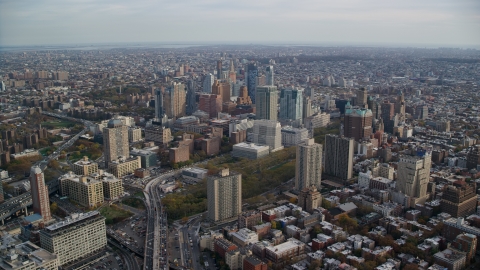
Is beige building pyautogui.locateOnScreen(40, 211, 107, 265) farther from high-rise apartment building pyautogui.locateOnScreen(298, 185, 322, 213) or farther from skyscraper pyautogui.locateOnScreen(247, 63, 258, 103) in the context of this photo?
skyscraper pyautogui.locateOnScreen(247, 63, 258, 103)

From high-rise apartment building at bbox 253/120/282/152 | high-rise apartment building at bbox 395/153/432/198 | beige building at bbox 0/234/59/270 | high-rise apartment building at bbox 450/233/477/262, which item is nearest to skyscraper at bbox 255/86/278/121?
high-rise apartment building at bbox 253/120/282/152

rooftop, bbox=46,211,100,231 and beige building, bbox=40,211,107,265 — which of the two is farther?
rooftop, bbox=46,211,100,231

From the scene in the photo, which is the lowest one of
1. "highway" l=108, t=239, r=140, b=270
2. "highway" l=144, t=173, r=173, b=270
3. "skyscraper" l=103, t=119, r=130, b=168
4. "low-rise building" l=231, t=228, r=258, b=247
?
"highway" l=108, t=239, r=140, b=270

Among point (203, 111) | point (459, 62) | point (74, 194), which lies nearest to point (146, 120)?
point (203, 111)

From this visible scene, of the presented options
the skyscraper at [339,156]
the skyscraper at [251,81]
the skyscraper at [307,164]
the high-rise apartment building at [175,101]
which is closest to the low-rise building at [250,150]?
the skyscraper at [339,156]

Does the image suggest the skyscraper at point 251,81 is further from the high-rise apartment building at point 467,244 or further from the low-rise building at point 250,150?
the high-rise apartment building at point 467,244

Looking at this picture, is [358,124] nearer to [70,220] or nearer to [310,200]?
[310,200]

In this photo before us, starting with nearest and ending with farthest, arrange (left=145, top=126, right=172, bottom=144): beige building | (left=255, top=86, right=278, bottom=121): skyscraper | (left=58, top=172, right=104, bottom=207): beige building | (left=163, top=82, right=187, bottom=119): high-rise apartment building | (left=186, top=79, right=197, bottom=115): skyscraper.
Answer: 1. (left=58, top=172, right=104, bottom=207): beige building
2. (left=145, top=126, right=172, bottom=144): beige building
3. (left=255, top=86, right=278, bottom=121): skyscraper
4. (left=163, top=82, right=187, bottom=119): high-rise apartment building
5. (left=186, top=79, right=197, bottom=115): skyscraper
